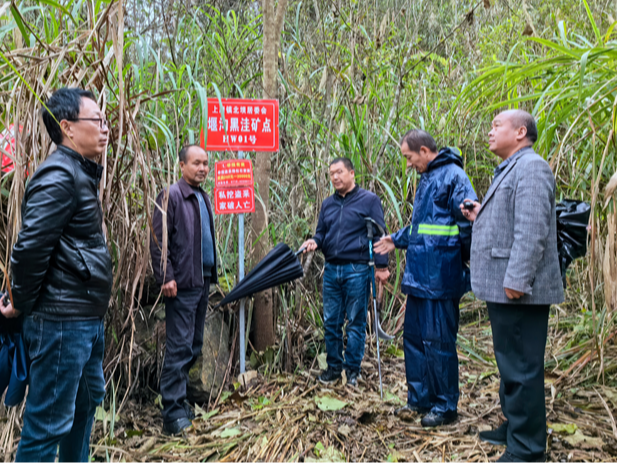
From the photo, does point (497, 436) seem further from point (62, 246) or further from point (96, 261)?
point (62, 246)

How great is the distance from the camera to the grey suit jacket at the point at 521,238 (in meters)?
2.03

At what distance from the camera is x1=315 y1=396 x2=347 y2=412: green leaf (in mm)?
2875

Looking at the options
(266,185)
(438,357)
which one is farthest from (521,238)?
(266,185)

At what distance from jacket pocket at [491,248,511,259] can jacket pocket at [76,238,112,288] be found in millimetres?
1739

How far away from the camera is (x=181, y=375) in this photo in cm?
272

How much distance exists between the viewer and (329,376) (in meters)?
3.36

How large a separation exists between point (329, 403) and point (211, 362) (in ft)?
2.87

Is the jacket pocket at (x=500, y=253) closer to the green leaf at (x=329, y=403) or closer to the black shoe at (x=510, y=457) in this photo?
the black shoe at (x=510, y=457)

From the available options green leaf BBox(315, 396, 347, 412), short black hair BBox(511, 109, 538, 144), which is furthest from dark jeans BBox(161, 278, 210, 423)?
short black hair BBox(511, 109, 538, 144)

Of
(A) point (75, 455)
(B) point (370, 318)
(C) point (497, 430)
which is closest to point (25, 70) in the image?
(A) point (75, 455)

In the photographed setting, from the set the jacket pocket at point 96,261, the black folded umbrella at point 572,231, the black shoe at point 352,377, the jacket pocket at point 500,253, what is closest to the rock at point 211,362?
the black shoe at point 352,377

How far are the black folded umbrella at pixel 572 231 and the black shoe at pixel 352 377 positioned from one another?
1.67 metres

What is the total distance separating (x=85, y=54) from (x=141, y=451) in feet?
6.62

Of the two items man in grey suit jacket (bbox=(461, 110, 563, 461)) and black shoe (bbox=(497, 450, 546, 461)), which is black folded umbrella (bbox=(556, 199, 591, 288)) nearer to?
man in grey suit jacket (bbox=(461, 110, 563, 461))
